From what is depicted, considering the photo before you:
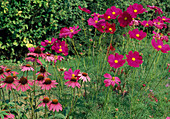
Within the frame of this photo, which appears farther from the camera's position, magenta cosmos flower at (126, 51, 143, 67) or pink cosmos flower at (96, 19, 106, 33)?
Answer: pink cosmos flower at (96, 19, 106, 33)

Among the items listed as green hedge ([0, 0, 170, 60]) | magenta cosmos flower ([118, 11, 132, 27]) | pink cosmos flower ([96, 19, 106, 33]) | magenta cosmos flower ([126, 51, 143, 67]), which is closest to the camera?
magenta cosmos flower ([126, 51, 143, 67])

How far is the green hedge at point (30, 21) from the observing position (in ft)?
14.0

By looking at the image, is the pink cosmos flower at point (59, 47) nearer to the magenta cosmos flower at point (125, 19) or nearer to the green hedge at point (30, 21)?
the magenta cosmos flower at point (125, 19)

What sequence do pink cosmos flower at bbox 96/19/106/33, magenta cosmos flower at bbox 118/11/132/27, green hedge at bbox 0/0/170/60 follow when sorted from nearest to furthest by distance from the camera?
magenta cosmos flower at bbox 118/11/132/27 < pink cosmos flower at bbox 96/19/106/33 < green hedge at bbox 0/0/170/60

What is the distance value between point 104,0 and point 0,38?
2.89m

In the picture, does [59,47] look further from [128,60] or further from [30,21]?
[30,21]

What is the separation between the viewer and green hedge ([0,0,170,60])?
427 centimetres

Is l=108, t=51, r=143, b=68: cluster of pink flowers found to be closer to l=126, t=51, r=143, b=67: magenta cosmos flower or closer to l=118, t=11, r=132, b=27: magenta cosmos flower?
l=126, t=51, r=143, b=67: magenta cosmos flower

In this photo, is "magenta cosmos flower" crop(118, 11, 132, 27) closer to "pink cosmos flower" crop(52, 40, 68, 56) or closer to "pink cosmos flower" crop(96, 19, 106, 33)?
"pink cosmos flower" crop(96, 19, 106, 33)

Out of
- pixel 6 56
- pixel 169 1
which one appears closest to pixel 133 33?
pixel 6 56

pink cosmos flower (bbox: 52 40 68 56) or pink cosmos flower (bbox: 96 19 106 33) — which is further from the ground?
pink cosmos flower (bbox: 96 19 106 33)

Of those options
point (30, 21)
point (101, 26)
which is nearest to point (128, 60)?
point (101, 26)

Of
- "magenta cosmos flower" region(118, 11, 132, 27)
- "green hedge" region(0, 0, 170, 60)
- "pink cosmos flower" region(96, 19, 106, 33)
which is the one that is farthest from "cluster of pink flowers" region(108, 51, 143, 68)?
"green hedge" region(0, 0, 170, 60)

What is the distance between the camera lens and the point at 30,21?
449 cm
